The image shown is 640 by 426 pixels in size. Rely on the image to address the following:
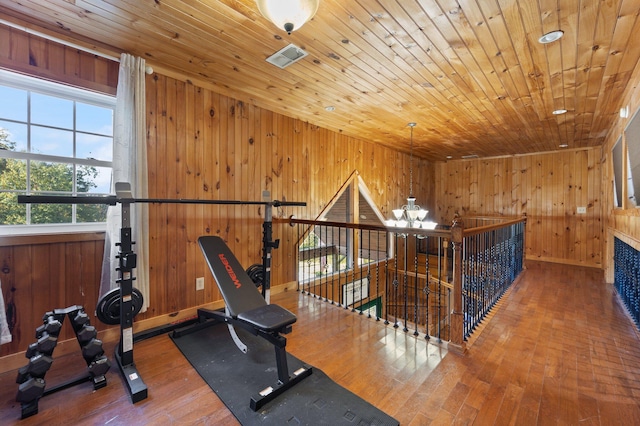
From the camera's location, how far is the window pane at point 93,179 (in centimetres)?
242

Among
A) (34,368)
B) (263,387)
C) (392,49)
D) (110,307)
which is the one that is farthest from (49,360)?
(392,49)

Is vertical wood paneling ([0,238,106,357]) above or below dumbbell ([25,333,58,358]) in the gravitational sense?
above

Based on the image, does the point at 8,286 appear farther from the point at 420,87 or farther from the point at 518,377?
the point at 420,87

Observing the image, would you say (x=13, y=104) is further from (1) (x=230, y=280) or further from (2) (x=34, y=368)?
(1) (x=230, y=280)

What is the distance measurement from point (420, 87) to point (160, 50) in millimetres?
2518

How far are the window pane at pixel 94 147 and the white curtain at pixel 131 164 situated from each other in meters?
0.27

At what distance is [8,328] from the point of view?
1.99 meters

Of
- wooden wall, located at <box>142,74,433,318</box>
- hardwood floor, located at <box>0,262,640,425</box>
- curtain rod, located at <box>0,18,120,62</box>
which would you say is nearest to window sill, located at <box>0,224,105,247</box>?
wooden wall, located at <box>142,74,433,318</box>

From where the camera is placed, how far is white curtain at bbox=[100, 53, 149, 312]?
232 centimetres

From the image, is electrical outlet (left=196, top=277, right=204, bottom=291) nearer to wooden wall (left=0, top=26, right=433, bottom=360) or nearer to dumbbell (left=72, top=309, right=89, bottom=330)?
wooden wall (left=0, top=26, right=433, bottom=360)

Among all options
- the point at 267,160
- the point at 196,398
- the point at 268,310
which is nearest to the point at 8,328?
the point at 196,398

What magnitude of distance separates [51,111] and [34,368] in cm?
192

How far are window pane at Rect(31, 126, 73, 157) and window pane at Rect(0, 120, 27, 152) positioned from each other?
5 centimetres

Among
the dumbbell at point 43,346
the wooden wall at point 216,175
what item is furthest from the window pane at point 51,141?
the dumbbell at point 43,346
